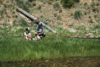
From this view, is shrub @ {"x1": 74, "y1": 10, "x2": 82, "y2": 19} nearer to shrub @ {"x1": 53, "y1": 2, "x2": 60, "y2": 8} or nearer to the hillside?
the hillside

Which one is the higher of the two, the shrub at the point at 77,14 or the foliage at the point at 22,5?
the foliage at the point at 22,5

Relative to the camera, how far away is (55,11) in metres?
28.8

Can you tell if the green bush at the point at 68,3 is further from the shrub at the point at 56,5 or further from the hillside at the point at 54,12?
the shrub at the point at 56,5

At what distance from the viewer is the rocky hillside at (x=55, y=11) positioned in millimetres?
25797

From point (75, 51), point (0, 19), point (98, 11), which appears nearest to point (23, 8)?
point (0, 19)

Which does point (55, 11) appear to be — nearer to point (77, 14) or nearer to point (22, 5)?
point (77, 14)

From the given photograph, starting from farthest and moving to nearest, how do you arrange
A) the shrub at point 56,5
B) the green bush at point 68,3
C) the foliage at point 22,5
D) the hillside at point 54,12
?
1. the shrub at point 56,5
2. the green bush at point 68,3
3. the foliage at point 22,5
4. the hillside at point 54,12

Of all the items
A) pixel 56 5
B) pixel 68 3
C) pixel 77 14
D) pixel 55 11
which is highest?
pixel 68 3

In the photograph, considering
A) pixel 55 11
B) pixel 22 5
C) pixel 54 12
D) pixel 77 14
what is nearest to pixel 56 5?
pixel 55 11

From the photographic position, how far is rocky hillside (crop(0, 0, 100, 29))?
25.8 m

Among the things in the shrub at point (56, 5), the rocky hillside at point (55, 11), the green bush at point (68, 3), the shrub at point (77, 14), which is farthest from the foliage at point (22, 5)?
the shrub at point (77, 14)

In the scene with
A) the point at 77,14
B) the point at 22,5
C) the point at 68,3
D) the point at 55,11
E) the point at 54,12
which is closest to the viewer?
the point at 77,14

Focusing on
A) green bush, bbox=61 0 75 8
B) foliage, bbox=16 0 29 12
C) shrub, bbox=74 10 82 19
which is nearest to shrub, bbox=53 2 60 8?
green bush, bbox=61 0 75 8

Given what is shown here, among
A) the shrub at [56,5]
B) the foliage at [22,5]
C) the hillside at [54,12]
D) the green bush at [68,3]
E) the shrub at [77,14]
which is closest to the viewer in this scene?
the hillside at [54,12]
